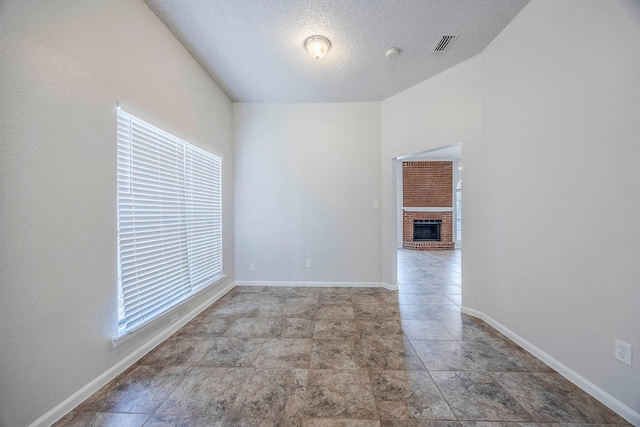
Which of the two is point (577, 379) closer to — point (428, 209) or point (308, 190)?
point (308, 190)

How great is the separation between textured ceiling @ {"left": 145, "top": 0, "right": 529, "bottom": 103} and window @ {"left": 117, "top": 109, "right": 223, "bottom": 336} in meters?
1.01

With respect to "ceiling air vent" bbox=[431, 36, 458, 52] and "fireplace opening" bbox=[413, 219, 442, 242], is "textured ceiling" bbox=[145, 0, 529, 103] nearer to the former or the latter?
"ceiling air vent" bbox=[431, 36, 458, 52]

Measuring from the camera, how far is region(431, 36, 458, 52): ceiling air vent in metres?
2.23

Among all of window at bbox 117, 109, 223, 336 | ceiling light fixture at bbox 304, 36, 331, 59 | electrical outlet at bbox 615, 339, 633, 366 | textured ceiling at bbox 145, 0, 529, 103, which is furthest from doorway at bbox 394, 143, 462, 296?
window at bbox 117, 109, 223, 336

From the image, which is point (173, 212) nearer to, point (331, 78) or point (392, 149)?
point (331, 78)

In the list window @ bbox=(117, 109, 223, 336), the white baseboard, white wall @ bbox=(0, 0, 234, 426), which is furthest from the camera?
window @ bbox=(117, 109, 223, 336)

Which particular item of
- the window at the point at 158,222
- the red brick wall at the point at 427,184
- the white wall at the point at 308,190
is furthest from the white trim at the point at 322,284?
the red brick wall at the point at 427,184

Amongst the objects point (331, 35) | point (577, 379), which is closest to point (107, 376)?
point (577, 379)

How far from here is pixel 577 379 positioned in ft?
4.96

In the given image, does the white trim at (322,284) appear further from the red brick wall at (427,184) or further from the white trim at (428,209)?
the red brick wall at (427,184)

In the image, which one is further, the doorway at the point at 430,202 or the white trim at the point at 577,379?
the doorway at the point at 430,202

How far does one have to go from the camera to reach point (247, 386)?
60.2 inches

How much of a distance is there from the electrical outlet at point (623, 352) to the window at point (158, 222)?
314 centimetres

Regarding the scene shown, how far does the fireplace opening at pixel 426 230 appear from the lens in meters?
7.39
